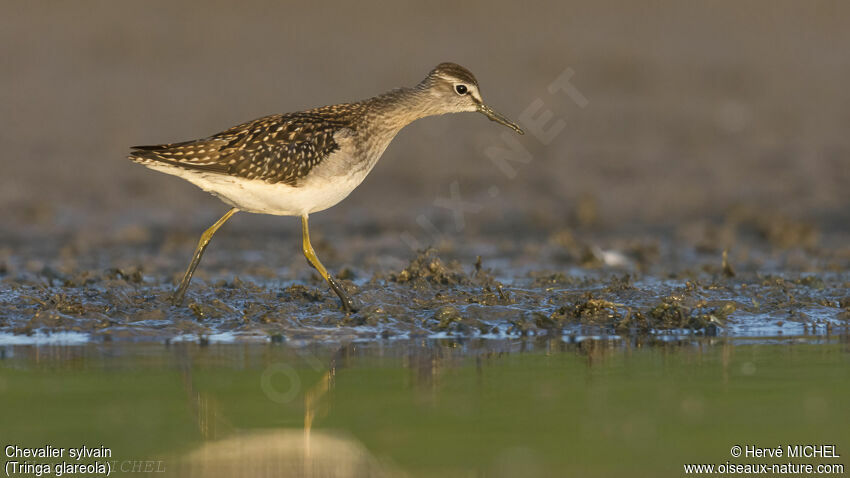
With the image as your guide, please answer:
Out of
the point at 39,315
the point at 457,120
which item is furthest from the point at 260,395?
the point at 457,120

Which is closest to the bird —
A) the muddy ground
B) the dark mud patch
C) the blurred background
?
the dark mud patch

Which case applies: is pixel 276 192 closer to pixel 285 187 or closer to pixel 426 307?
pixel 285 187

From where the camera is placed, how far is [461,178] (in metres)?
17.8

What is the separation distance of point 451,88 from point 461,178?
6.64m

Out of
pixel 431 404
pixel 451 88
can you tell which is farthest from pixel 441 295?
pixel 431 404

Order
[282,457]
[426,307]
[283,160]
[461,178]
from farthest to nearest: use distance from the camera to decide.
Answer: [461,178]
[426,307]
[283,160]
[282,457]

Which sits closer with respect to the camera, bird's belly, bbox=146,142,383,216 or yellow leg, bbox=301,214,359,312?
bird's belly, bbox=146,142,383,216

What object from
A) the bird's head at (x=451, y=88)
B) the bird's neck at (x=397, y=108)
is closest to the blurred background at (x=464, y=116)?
the bird's head at (x=451, y=88)

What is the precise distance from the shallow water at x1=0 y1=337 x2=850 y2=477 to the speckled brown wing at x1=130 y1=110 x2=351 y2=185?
54.5 inches

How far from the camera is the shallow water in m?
6.78

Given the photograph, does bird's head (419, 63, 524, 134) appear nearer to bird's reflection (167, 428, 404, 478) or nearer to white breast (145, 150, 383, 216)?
white breast (145, 150, 383, 216)

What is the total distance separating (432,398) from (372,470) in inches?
60.2

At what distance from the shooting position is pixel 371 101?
10.8 meters

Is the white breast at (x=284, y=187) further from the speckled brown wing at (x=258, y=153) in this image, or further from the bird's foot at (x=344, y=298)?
the bird's foot at (x=344, y=298)
